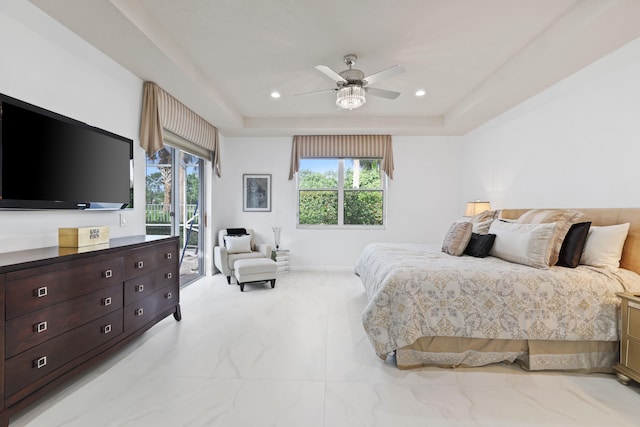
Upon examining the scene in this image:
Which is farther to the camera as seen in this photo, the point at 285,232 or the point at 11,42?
the point at 285,232

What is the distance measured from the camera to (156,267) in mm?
2527

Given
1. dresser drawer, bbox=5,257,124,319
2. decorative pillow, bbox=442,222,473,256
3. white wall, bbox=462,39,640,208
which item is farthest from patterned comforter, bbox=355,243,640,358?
dresser drawer, bbox=5,257,124,319

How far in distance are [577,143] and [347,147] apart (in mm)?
3133

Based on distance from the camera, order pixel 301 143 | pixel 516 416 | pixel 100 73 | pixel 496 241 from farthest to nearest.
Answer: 1. pixel 301 143
2. pixel 496 241
3. pixel 100 73
4. pixel 516 416

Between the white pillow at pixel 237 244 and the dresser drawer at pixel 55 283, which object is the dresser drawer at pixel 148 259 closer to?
the dresser drawer at pixel 55 283

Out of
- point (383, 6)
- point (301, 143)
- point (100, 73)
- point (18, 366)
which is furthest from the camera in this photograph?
point (301, 143)

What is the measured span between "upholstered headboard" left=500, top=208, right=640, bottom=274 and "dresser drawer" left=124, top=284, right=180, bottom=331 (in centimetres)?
388

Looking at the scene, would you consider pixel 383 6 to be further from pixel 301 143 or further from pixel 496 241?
pixel 301 143

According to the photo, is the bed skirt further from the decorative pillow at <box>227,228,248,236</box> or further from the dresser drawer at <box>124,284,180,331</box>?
the decorative pillow at <box>227,228,248,236</box>

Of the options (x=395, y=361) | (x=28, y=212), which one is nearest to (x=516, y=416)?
(x=395, y=361)

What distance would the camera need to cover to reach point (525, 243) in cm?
238

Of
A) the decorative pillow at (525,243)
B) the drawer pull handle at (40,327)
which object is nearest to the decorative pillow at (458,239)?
the decorative pillow at (525,243)

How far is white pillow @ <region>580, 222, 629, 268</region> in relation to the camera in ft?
7.11

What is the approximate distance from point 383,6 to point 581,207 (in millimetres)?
2678
